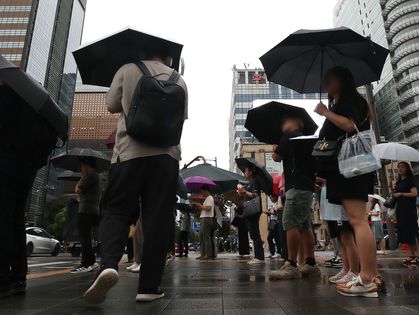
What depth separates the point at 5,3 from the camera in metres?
83.5

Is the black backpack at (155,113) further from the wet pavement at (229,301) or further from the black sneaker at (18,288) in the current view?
the black sneaker at (18,288)

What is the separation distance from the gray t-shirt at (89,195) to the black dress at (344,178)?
140 inches

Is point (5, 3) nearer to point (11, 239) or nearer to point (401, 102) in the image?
point (401, 102)

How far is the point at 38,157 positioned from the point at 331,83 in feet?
9.10

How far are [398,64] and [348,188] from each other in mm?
81271

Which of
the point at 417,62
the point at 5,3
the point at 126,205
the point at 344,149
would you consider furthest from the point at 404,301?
the point at 5,3

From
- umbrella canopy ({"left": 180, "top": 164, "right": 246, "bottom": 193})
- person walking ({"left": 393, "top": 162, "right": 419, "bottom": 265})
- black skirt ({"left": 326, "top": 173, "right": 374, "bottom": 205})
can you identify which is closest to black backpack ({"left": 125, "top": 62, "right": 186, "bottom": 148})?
black skirt ({"left": 326, "top": 173, "right": 374, "bottom": 205})

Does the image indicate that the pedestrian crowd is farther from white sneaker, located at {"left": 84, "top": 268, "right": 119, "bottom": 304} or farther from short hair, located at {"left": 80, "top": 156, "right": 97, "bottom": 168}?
short hair, located at {"left": 80, "top": 156, "right": 97, "bottom": 168}

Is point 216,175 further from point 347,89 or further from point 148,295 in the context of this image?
point 148,295

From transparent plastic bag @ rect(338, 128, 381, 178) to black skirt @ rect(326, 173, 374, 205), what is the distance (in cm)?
15

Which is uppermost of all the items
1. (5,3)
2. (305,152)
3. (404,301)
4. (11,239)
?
(5,3)

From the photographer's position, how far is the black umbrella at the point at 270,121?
5004 mm

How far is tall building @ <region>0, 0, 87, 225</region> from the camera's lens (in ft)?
259

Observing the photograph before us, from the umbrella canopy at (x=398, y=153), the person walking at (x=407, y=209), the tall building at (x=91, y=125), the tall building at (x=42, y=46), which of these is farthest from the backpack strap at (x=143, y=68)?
the tall building at (x=91, y=125)
